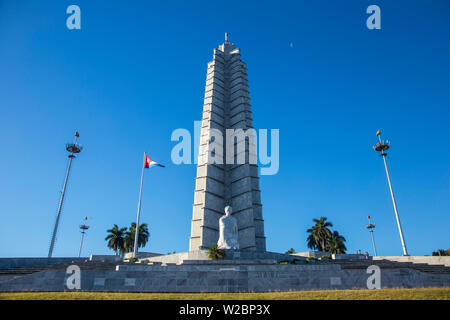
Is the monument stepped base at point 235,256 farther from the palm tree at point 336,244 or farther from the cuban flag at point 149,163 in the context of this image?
the palm tree at point 336,244

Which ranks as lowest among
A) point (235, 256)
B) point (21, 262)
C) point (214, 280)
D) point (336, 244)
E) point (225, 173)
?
point (214, 280)

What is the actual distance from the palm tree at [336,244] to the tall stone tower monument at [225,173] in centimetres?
2968

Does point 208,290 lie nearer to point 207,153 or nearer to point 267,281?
point 267,281

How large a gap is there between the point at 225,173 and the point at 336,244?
31.0 m

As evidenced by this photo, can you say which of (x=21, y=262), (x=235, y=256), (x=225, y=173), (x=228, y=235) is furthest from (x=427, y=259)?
(x=21, y=262)

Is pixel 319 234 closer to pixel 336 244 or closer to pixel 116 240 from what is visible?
pixel 336 244

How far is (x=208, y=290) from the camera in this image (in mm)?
11258

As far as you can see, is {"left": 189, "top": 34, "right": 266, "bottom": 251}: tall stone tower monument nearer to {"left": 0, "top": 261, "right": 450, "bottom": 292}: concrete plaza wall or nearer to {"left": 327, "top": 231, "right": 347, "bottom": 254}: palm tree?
{"left": 0, "top": 261, "right": 450, "bottom": 292}: concrete plaza wall

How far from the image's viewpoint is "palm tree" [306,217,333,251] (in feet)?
160

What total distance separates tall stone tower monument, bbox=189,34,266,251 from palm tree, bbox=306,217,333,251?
30.6 m

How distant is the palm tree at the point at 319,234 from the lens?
48.8m

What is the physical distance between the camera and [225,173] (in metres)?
25.2

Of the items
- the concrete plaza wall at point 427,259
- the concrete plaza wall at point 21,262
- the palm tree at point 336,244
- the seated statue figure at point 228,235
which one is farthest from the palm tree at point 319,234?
the concrete plaza wall at point 21,262
